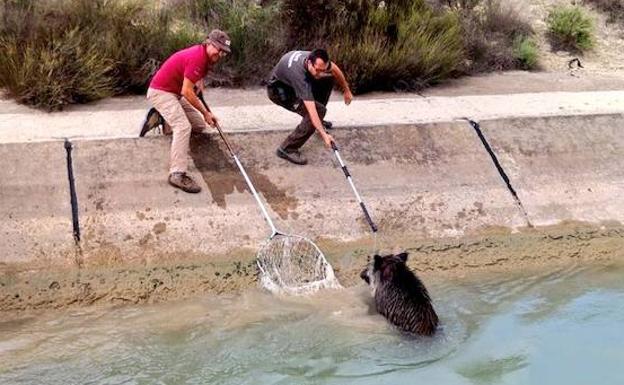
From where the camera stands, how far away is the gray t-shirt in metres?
9.76

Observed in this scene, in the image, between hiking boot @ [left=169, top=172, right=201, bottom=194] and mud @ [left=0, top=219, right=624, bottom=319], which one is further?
hiking boot @ [left=169, top=172, right=201, bottom=194]

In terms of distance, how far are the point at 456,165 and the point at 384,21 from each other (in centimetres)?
375

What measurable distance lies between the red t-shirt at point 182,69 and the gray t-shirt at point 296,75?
916mm

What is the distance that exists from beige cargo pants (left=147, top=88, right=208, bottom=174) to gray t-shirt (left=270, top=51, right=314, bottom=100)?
1.15 m

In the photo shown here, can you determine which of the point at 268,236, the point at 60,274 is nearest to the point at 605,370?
the point at 268,236

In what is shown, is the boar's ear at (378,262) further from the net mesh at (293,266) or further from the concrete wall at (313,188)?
the concrete wall at (313,188)

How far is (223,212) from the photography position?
31.0 feet

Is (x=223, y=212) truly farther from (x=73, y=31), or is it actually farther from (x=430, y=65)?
(x=430, y=65)

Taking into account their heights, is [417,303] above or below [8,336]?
above

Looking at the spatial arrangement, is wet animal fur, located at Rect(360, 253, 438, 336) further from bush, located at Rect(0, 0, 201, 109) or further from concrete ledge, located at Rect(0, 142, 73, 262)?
bush, located at Rect(0, 0, 201, 109)

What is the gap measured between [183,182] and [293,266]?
1.46 metres

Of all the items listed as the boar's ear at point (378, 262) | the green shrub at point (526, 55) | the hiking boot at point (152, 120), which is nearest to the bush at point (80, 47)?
the hiking boot at point (152, 120)

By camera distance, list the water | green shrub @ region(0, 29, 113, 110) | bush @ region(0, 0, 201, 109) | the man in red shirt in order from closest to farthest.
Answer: the water, the man in red shirt, green shrub @ region(0, 29, 113, 110), bush @ region(0, 0, 201, 109)

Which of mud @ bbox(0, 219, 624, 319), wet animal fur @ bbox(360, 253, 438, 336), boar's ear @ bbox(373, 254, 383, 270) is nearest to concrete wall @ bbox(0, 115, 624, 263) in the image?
mud @ bbox(0, 219, 624, 319)
